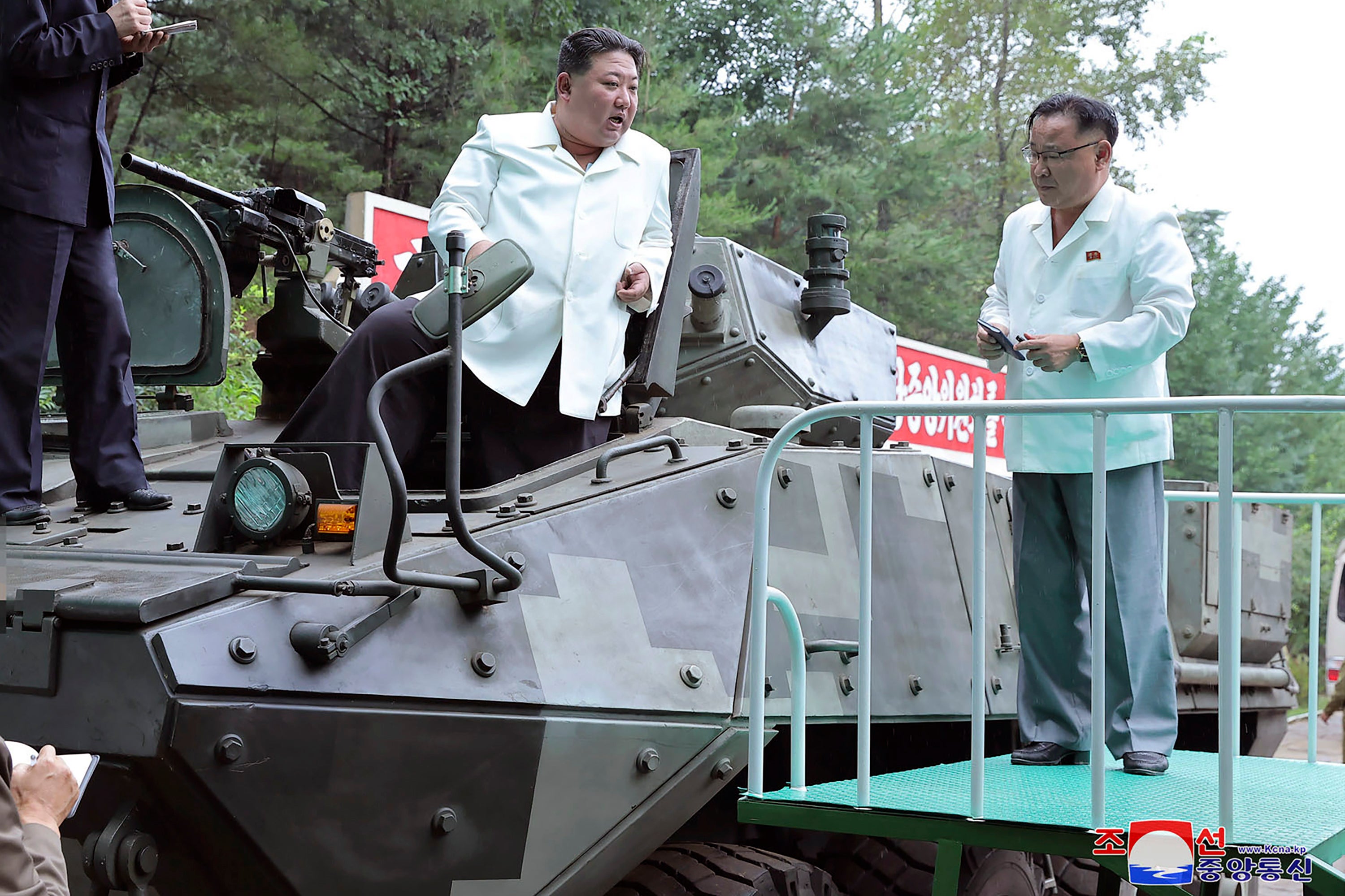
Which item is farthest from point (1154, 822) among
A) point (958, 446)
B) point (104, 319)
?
point (958, 446)

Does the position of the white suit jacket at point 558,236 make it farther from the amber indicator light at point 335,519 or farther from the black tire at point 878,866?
the black tire at point 878,866

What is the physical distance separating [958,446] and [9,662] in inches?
428

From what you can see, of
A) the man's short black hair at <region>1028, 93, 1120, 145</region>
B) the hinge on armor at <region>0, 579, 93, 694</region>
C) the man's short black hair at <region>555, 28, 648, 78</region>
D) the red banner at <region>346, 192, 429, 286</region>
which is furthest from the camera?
the red banner at <region>346, 192, 429, 286</region>

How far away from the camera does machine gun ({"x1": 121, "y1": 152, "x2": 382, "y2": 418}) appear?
182 inches

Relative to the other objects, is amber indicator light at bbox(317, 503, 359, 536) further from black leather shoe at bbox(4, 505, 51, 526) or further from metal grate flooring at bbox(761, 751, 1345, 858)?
metal grate flooring at bbox(761, 751, 1345, 858)

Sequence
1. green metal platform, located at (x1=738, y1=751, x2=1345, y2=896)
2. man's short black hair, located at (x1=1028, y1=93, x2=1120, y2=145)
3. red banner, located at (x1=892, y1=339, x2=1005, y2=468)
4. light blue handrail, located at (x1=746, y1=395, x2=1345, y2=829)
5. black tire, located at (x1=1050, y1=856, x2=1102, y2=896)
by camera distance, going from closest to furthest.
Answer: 1. light blue handrail, located at (x1=746, y1=395, x2=1345, y2=829)
2. green metal platform, located at (x1=738, y1=751, x2=1345, y2=896)
3. man's short black hair, located at (x1=1028, y1=93, x2=1120, y2=145)
4. black tire, located at (x1=1050, y1=856, x2=1102, y2=896)
5. red banner, located at (x1=892, y1=339, x2=1005, y2=468)

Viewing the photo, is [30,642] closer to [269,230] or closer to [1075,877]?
[269,230]

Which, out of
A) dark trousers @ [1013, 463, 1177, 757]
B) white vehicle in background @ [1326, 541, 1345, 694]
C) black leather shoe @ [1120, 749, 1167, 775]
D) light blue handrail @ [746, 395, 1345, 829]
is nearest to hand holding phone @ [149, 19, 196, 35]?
light blue handrail @ [746, 395, 1345, 829]

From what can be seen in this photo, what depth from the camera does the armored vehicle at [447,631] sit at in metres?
2.61

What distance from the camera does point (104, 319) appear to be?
3686 mm

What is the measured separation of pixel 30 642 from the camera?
2.62m

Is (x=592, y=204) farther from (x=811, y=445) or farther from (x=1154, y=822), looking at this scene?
(x=1154, y=822)

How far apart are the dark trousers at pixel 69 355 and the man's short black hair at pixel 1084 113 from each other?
2.37 metres

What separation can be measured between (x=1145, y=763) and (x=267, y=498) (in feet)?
7.18
